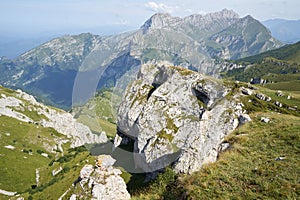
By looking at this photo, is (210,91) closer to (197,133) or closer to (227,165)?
(197,133)

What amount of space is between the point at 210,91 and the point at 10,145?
111 metres

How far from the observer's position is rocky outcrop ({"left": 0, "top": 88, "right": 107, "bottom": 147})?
154m

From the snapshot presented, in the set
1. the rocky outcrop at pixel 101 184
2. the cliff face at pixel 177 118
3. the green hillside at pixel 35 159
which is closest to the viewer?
the rocky outcrop at pixel 101 184

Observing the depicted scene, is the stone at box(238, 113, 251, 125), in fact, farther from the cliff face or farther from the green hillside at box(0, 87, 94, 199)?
the green hillside at box(0, 87, 94, 199)

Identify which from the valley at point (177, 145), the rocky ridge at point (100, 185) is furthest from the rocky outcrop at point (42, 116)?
the rocky ridge at point (100, 185)

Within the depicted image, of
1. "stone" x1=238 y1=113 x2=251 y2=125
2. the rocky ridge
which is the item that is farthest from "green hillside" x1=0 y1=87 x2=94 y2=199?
"stone" x1=238 y1=113 x2=251 y2=125

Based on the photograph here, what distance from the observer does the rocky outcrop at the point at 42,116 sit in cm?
15412

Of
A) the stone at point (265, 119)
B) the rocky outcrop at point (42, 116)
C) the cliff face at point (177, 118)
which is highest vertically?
the stone at point (265, 119)

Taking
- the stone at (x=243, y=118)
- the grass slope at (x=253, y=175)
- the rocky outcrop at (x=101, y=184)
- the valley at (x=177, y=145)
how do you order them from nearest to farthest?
1. the grass slope at (x=253, y=175)
2. the valley at (x=177, y=145)
3. the rocky outcrop at (x=101, y=184)
4. the stone at (x=243, y=118)

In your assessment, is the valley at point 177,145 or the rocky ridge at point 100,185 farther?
the rocky ridge at point 100,185

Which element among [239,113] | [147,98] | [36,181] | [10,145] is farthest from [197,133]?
[10,145]

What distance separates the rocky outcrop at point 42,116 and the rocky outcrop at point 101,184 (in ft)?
364

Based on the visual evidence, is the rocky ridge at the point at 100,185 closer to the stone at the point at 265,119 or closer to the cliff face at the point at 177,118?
the cliff face at the point at 177,118

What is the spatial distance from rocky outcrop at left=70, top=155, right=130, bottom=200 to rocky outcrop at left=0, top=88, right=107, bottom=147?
111m
